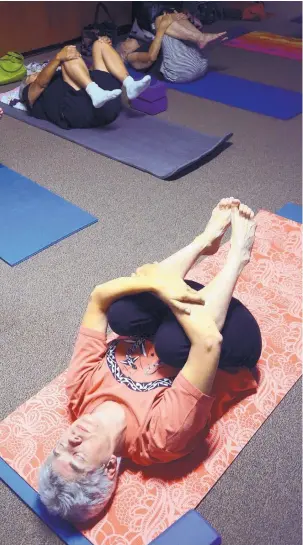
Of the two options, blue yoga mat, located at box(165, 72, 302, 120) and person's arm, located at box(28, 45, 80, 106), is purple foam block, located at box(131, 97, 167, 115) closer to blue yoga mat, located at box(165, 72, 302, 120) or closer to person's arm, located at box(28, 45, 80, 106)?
blue yoga mat, located at box(165, 72, 302, 120)

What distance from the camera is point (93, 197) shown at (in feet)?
9.14

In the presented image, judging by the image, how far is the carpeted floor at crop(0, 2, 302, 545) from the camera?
4.75 feet

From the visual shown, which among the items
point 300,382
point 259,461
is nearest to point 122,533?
point 259,461

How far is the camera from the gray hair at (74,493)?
4.07ft

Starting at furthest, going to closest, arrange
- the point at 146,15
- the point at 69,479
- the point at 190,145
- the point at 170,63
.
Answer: the point at 146,15 < the point at 170,63 < the point at 190,145 < the point at 69,479

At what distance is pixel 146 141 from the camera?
324 centimetres

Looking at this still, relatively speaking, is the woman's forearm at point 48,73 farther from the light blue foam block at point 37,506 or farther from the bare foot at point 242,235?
the light blue foam block at point 37,506

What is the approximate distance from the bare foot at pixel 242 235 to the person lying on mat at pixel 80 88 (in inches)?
68.6

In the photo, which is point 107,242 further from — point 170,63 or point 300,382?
point 170,63

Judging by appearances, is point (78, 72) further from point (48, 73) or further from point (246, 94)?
point (246, 94)

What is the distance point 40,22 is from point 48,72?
163 centimetres

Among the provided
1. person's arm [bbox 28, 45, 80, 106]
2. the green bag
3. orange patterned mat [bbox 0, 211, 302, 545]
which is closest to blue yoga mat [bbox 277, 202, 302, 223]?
orange patterned mat [bbox 0, 211, 302, 545]

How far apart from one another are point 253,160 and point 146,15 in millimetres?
2337

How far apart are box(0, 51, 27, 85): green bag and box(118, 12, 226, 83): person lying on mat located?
34.3 inches
